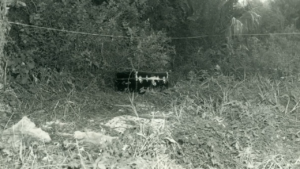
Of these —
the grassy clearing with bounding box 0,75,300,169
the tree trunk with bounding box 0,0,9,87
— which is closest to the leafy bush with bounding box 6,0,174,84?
the tree trunk with bounding box 0,0,9,87

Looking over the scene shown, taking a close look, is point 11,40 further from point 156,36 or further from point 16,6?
point 156,36

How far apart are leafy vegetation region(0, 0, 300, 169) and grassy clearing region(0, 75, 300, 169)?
1 centimetres

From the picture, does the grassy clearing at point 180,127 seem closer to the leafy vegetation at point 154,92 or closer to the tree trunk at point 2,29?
the leafy vegetation at point 154,92

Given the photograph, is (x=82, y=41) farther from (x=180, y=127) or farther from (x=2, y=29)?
(x=180, y=127)

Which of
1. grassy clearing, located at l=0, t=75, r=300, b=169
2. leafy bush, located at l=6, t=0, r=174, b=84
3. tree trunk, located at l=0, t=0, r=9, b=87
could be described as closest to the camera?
grassy clearing, located at l=0, t=75, r=300, b=169

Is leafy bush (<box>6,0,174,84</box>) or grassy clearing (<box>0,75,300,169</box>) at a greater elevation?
leafy bush (<box>6,0,174,84</box>)

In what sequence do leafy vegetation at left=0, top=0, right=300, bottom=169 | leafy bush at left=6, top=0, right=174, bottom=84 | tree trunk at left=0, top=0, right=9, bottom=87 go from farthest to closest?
leafy bush at left=6, top=0, right=174, bottom=84, tree trunk at left=0, top=0, right=9, bottom=87, leafy vegetation at left=0, top=0, right=300, bottom=169

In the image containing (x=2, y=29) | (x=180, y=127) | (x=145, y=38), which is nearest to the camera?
(x=180, y=127)

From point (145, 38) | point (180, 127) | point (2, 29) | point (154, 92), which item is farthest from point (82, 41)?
point (180, 127)

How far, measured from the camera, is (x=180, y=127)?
4238 mm

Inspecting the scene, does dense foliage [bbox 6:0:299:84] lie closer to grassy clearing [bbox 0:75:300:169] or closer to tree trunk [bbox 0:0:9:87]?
tree trunk [bbox 0:0:9:87]

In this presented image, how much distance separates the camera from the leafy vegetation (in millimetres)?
3783

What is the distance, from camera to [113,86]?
20.8 ft

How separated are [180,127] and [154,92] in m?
2.08
